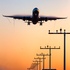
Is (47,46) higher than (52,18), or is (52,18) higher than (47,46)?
(52,18)

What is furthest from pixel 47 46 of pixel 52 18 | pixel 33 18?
pixel 33 18

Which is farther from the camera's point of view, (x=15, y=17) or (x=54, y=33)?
(x=15, y=17)

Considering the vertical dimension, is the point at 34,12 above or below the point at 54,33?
above

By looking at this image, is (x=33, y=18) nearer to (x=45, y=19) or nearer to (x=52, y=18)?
(x=45, y=19)

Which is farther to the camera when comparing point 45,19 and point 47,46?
point 47,46

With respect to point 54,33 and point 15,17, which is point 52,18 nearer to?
point 15,17

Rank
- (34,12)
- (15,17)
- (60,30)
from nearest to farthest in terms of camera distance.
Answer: (60,30) < (34,12) < (15,17)

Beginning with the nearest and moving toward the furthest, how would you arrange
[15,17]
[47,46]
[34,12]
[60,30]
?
[60,30] → [34,12] → [15,17] → [47,46]

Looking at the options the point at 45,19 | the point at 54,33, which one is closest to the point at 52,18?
the point at 45,19

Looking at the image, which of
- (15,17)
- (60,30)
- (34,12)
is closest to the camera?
(60,30)

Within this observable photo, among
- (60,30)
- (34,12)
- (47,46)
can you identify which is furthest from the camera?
(47,46)
